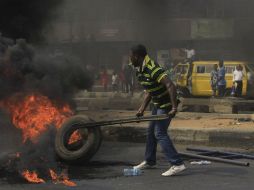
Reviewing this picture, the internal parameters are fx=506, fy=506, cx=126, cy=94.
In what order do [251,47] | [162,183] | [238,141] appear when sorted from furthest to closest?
[251,47], [238,141], [162,183]

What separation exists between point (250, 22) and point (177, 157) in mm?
20174

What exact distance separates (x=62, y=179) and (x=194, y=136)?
3.66 m

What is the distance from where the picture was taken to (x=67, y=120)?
275 inches

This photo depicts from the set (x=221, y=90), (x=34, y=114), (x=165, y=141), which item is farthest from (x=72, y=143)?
(x=221, y=90)

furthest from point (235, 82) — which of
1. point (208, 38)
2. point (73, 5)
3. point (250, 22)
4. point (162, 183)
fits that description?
point (162, 183)

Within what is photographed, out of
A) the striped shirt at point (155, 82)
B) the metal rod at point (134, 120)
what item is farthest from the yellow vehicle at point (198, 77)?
the striped shirt at point (155, 82)

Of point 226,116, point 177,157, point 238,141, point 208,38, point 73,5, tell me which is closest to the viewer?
point 177,157

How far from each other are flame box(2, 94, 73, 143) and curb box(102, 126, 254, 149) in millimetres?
2070

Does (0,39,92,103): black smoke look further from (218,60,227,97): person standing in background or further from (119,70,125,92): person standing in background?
(119,70,125,92): person standing in background

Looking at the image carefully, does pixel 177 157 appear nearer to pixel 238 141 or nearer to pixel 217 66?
pixel 238 141

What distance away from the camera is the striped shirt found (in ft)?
20.0

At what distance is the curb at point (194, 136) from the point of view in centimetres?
857

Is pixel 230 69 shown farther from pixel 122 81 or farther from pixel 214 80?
pixel 122 81

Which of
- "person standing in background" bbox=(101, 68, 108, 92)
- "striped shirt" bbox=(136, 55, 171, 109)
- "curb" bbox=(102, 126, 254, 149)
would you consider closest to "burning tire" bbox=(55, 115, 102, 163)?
"striped shirt" bbox=(136, 55, 171, 109)
